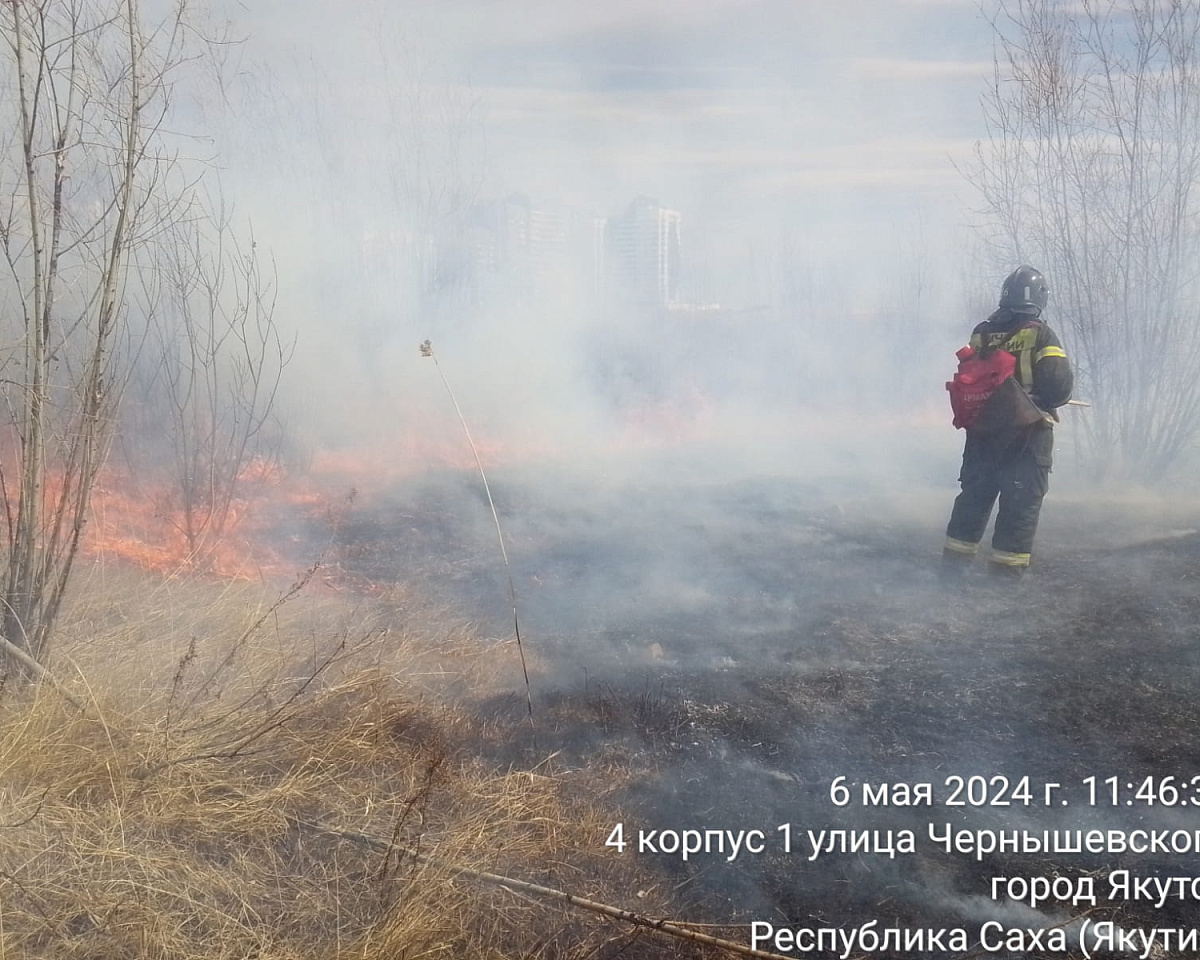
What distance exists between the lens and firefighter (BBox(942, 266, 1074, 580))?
195 inches

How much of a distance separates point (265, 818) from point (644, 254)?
14.2 m

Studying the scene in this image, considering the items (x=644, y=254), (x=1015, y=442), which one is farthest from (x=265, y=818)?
(x=644, y=254)

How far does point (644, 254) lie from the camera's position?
15.5 meters

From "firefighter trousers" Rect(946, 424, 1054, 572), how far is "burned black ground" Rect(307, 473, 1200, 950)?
257 millimetres

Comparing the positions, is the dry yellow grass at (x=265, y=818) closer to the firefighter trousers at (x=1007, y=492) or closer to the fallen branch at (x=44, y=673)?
the fallen branch at (x=44, y=673)

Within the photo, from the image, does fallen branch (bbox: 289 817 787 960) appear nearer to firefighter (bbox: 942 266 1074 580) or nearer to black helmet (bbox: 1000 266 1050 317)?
firefighter (bbox: 942 266 1074 580)

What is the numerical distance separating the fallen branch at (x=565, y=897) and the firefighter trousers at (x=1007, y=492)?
11.9ft

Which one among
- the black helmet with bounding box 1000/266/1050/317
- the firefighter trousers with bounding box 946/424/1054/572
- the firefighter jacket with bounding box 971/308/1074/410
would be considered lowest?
the firefighter trousers with bounding box 946/424/1054/572

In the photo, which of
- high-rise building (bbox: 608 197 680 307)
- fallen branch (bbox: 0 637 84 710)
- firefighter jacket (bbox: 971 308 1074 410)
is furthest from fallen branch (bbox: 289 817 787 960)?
high-rise building (bbox: 608 197 680 307)

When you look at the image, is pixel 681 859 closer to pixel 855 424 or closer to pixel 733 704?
pixel 733 704

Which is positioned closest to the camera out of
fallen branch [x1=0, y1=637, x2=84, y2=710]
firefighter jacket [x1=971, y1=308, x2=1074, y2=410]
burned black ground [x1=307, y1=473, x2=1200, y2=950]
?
burned black ground [x1=307, y1=473, x2=1200, y2=950]

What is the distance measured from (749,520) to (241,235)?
6522mm

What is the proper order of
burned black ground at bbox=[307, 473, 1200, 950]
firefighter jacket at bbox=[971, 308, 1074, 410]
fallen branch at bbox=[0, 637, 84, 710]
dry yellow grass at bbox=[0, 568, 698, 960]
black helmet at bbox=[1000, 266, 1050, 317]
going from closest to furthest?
dry yellow grass at bbox=[0, 568, 698, 960] → burned black ground at bbox=[307, 473, 1200, 950] → fallen branch at bbox=[0, 637, 84, 710] → firefighter jacket at bbox=[971, 308, 1074, 410] → black helmet at bbox=[1000, 266, 1050, 317]

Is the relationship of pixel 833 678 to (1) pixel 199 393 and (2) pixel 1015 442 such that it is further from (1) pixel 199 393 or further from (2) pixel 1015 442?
(1) pixel 199 393
